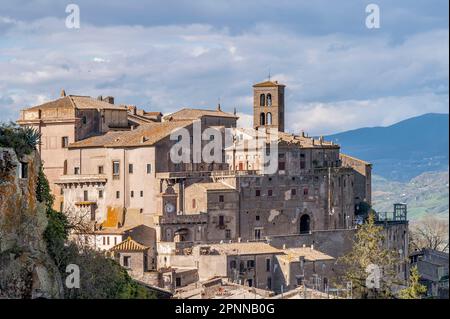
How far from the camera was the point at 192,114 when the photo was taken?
88.9 meters

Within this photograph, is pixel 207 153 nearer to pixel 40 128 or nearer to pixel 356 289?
pixel 40 128

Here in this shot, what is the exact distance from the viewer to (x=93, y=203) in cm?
8206

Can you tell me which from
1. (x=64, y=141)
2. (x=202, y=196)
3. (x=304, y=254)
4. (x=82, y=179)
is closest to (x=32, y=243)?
(x=304, y=254)

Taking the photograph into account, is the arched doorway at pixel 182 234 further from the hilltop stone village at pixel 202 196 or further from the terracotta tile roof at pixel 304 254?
the terracotta tile roof at pixel 304 254

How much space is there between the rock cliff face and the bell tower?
49.9m

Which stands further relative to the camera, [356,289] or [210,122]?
[210,122]

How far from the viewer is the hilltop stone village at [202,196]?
75688 millimetres

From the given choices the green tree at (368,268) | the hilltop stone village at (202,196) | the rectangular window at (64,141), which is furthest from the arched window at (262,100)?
the rectangular window at (64,141)

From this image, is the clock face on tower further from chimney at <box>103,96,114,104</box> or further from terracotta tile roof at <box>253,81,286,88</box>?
terracotta tile roof at <box>253,81,286,88</box>

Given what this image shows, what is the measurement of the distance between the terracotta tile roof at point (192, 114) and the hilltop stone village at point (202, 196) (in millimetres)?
264

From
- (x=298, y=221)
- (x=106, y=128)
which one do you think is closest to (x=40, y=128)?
(x=106, y=128)

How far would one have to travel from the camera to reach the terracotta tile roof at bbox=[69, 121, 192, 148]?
265 ft

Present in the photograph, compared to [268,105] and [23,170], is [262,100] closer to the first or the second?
[268,105]

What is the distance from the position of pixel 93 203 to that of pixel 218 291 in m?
16.7
